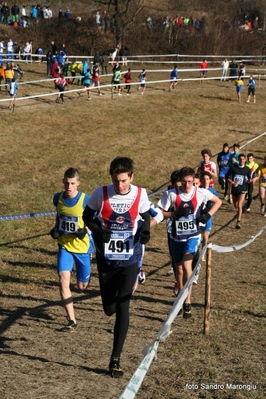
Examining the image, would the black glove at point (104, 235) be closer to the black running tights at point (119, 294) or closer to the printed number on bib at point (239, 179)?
the black running tights at point (119, 294)

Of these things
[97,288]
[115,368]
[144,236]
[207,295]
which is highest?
[144,236]

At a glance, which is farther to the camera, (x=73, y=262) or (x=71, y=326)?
(x=73, y=262)

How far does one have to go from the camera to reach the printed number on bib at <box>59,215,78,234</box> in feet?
28.1

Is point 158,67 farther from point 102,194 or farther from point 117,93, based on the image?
point 102,194

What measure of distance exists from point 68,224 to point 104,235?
1947 millimetres

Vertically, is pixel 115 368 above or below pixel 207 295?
below

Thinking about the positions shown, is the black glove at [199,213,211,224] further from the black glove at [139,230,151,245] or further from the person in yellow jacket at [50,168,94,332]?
the black glove at [139,230,151,245]

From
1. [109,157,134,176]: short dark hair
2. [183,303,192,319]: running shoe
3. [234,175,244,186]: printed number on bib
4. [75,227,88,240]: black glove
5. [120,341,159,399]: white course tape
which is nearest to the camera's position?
[120,341,159,399]: white course tape

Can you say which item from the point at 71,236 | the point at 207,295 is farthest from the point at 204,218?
the point at 71,236

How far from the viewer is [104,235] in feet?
22.1

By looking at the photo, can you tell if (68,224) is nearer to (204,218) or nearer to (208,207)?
(204,218)

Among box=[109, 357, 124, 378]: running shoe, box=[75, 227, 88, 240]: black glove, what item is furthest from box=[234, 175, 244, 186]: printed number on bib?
box=[109, 357, 124, 378]: running shoe

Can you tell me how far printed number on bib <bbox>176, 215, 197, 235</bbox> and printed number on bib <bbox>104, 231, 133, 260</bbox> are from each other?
7.54 feet

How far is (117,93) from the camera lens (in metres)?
36.0
